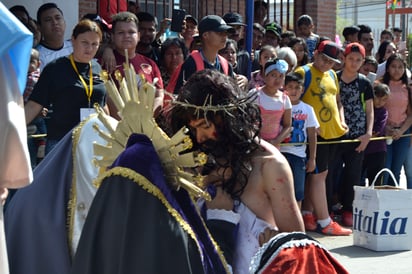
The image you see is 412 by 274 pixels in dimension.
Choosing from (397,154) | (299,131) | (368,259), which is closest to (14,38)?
(368,259)

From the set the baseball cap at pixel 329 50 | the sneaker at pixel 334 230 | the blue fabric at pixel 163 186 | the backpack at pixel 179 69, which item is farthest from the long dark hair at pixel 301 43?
the blue fabric at pixel 163 186

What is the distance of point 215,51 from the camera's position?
22.1 ft

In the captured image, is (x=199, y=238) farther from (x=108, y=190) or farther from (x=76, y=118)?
(x=76, y=118)

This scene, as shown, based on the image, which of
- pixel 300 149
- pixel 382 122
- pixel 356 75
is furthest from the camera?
pixel 382 122

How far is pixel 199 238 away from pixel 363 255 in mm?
4779

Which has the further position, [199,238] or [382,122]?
[382,122]

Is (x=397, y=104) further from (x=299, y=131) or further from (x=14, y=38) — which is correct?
(x=14, y=38)

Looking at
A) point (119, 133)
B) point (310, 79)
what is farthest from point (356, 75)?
point (119, 133)

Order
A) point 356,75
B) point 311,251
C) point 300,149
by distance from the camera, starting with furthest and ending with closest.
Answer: point 356,75, point 300,149, point 311,251

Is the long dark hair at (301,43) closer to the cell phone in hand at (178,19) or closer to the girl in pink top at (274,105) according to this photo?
the cell phone in hand at (178,19)

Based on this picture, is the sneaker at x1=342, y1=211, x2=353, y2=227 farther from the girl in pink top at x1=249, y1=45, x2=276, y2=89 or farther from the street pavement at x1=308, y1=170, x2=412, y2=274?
→ the girl in pink top at x1=249, y1=45, x2=276, y2=89

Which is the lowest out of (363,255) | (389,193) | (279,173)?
(363,255)

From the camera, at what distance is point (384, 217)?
688 centimetres

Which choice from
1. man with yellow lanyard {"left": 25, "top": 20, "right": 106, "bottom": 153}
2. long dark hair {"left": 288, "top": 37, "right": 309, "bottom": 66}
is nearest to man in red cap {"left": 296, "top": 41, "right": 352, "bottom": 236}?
long dark hair {"left": 288, "top": 37, "right": 309, "bottom": 66}
